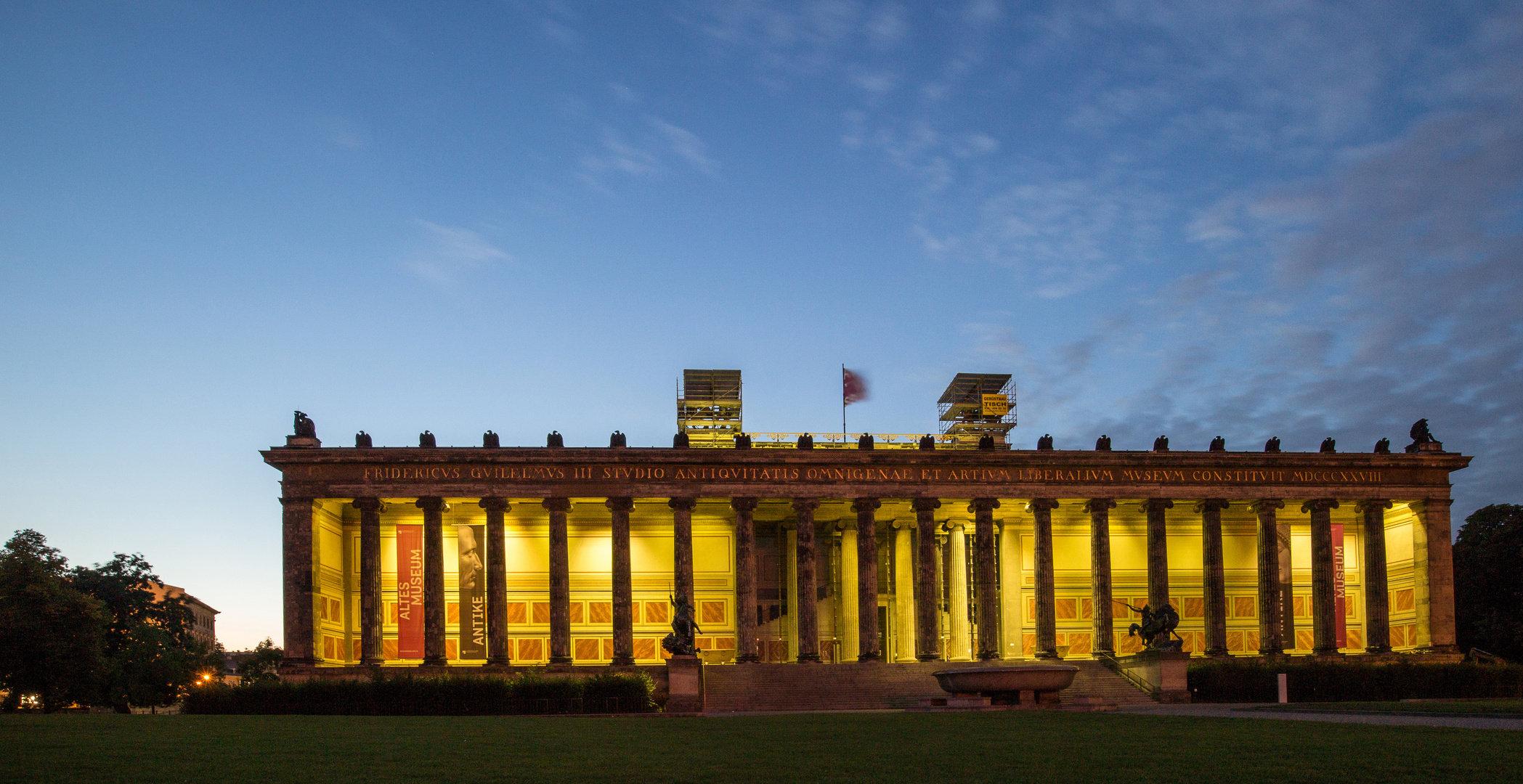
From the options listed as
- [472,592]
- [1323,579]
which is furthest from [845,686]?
[1323,579]

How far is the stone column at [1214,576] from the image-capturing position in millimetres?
57062

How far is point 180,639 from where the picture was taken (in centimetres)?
8438

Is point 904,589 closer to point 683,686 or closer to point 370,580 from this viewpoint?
point 683,686

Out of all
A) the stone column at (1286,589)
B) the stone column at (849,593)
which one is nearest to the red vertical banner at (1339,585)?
the stone column at (1286,589)

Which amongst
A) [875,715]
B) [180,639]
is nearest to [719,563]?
[875,715]

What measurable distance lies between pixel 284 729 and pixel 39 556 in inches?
1064

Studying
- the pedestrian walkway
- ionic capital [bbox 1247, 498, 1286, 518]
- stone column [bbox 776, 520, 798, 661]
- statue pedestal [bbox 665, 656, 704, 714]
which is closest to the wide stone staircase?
statue pedestal [bbox 665, 656, 704, 714]

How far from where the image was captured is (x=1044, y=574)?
56812 millimetres

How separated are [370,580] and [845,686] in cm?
2134

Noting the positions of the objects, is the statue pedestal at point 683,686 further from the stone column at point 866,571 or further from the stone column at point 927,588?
the stone column at point 927,588

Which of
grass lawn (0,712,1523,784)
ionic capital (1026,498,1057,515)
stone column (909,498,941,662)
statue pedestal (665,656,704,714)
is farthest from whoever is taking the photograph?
ionic capital (1026,498,1057,515)

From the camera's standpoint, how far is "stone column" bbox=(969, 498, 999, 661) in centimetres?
5519

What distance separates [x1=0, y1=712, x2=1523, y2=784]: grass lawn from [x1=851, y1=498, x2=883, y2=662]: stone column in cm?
2642

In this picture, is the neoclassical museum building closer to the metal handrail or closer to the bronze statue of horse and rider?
the metal handrail
